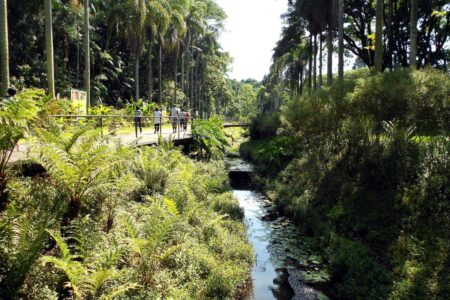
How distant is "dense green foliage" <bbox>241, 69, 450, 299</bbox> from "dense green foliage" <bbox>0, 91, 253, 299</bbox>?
3.31 metres

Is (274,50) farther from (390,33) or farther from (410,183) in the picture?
(410,183)

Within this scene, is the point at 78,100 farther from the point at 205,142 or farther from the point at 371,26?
the point at 371,26

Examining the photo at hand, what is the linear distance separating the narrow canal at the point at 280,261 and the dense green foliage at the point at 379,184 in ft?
1.67

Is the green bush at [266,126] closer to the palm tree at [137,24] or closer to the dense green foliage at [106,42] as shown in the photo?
the dense green foliage at [106,42]

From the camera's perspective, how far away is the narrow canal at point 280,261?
28.9ft

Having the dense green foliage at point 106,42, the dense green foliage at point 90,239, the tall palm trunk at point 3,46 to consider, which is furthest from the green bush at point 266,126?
the dense green foliage at point 90,239

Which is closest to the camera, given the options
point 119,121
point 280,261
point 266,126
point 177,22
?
point 280,261

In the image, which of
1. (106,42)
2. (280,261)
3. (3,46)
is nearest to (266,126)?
(106,42)

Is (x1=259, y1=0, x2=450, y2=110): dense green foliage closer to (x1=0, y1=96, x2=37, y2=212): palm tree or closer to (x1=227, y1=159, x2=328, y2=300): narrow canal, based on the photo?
(x1=227, y1=159, x2=328, y2=300): narrow canal

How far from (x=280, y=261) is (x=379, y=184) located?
14.5 feet

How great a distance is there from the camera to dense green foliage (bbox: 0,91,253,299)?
5082 mm

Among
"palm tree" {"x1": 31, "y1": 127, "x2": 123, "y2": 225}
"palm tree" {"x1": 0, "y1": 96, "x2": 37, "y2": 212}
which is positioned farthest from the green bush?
"palm tree" {"x1": 0, "y1": 96, "x2": 37, "y2": 212}

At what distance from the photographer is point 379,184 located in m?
12.1

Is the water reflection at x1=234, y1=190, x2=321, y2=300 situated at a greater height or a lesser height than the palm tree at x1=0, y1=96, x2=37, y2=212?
lesser
